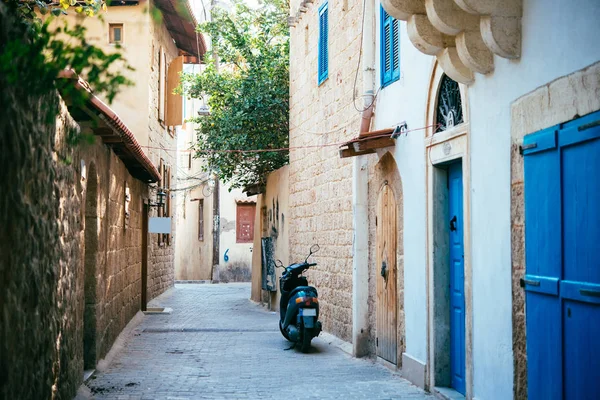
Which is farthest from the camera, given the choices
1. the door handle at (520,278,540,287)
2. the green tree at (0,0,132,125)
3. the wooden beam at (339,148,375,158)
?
the wooden beam at (339,148,375,158)

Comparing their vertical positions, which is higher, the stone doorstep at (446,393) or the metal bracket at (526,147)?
the metal bracket at (526,147)

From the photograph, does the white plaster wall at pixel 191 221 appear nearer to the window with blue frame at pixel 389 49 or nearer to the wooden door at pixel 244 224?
the wooden door at pixel 244 224

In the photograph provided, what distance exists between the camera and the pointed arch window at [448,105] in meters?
8.20

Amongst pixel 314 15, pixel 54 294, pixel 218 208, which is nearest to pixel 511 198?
pixel 54 294

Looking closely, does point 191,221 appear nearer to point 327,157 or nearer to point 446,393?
point 327,157

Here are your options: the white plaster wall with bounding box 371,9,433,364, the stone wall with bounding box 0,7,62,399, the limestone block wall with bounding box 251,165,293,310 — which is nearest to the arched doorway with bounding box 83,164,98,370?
the stone wall with bounding box 0,7,62,399

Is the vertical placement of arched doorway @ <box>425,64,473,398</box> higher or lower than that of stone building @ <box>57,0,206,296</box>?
lower

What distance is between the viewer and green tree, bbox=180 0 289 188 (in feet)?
67.5

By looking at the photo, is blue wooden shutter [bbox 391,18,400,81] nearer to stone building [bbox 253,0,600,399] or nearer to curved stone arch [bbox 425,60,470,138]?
stone building [bbox 253,0,600,399]

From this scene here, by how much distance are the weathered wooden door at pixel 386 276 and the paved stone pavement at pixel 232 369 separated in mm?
337

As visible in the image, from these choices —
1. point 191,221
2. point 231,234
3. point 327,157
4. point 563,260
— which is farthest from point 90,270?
point 191,221

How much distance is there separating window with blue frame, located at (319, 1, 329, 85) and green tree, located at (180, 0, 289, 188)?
5303mm

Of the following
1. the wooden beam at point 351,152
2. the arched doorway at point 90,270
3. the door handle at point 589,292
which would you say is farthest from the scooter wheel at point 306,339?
the door handle at point 589,292

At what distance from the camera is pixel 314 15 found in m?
15.5
